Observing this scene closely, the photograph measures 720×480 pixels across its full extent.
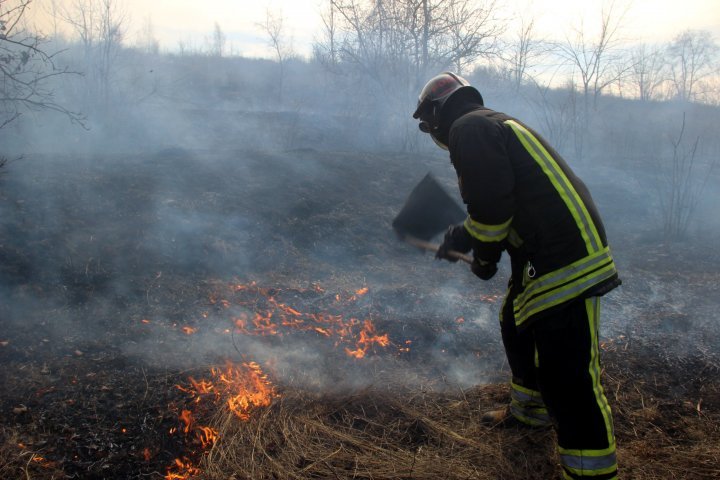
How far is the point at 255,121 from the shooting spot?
19.2 m

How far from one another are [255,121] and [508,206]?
18.2 meters

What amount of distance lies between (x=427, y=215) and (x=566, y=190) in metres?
1.18

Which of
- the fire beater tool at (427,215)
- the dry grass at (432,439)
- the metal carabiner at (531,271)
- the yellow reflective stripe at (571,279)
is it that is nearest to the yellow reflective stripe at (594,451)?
the yellow reflective stripe at (571,279)

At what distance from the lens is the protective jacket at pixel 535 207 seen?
232 centimetres

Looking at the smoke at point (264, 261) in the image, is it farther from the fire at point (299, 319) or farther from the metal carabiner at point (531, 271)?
the metal carabiner at point (531, 271)

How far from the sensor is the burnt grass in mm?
2865

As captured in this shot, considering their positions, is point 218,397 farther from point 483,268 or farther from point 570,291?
point 570,291

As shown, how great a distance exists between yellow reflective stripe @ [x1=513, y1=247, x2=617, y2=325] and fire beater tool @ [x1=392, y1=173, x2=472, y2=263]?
3.35ft

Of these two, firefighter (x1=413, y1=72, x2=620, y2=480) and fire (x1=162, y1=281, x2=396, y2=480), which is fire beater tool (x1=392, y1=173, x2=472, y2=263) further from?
fire (x1=162, y1=281, x2=396, y2=480)

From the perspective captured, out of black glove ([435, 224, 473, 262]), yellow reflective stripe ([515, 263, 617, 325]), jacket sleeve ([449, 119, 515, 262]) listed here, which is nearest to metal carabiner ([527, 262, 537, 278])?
yellow reflective stripe ([515, 263, 617, 325])

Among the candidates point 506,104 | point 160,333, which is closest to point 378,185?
point 160,333

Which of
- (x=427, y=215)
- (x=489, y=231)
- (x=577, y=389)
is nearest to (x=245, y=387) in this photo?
(x=427, y=215)

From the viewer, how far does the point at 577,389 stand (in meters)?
2.33

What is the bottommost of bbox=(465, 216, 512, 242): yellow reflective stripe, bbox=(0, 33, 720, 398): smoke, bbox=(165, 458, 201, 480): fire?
bbox=(165, 458, 201, 480): fire
